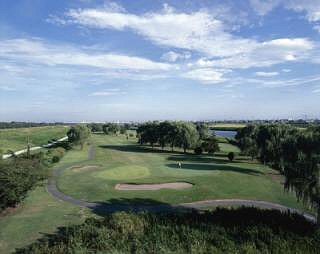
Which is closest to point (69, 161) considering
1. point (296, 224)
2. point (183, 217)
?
point (183, 217)

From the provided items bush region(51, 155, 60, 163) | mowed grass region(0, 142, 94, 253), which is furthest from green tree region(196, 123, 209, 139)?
mowed grass region(0, 142, 94, 253)

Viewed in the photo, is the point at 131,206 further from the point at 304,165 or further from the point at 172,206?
the point at 304,165

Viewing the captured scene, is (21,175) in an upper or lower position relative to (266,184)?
upper

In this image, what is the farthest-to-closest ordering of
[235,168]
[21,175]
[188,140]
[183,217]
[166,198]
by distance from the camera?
[188,140], [235,168], [166,198], [21,175], [183,217]

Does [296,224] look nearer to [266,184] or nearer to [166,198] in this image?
[166,198]

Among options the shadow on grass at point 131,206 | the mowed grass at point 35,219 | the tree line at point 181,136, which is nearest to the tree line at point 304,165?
the shadow on grass at point 131,206

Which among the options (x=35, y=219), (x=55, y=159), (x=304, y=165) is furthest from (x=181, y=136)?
(x=35, y=219)

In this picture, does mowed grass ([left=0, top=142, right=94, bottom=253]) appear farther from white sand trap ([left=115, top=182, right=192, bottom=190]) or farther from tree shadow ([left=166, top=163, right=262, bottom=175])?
tree shadow ([left=166, top=163, right=262, bottom=175])
